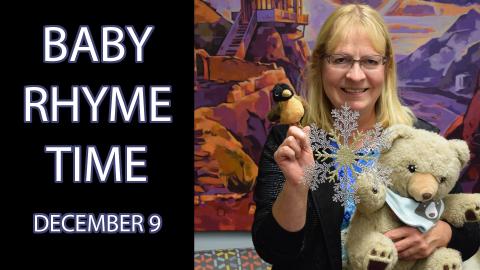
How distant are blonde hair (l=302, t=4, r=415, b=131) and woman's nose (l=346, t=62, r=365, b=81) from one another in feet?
0.16

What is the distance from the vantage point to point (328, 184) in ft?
2.97

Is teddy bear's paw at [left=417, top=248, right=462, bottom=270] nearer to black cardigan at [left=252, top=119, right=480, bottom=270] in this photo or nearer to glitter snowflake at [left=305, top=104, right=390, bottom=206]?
black cardigan at [left=252, top=119, right=480, bottom=270]

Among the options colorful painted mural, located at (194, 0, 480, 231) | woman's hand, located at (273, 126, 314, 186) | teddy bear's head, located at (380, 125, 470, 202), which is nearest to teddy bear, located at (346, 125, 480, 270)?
teddy bear's head, located at (380, 125, 470, 202)

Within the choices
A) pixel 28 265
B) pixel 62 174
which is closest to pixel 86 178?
pixel 62 174

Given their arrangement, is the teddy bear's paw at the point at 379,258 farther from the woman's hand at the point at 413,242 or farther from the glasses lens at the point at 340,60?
the glasses lens at the point at 340,60

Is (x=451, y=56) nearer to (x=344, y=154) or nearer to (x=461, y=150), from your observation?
(x=461, y=150)

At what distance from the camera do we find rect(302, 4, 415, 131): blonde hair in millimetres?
891

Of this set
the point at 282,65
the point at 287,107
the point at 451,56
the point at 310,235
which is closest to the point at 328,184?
the point at 310,235

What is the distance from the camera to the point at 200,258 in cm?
200

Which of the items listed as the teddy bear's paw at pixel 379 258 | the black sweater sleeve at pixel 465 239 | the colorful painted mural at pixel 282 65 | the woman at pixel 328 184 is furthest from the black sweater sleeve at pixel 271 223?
the colorful painted mural at pixel 282 65

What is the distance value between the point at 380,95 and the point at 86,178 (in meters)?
0.67

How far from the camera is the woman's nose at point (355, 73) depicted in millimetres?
843

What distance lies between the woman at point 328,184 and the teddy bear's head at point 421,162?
0.06 meters

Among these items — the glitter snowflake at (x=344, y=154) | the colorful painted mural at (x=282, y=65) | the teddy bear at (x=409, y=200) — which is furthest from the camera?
the colorful painted mural at (x=282, y=65)
